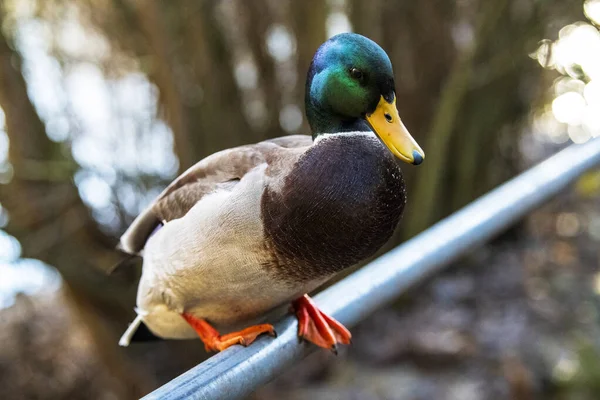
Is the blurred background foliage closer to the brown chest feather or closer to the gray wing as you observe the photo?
the gray wing

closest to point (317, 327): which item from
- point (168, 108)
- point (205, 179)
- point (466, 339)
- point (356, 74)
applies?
point (205, 179)

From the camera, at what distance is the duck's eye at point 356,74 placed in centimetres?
99

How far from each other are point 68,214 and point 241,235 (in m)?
1.75

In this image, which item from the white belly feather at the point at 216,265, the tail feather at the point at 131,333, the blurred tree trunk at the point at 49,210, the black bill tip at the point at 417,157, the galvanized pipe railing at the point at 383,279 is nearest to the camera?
the galvanized pipe railing at the point at 383,279

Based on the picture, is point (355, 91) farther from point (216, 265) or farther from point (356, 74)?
point (216, 265)

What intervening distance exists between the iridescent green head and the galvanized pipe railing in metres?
0.21

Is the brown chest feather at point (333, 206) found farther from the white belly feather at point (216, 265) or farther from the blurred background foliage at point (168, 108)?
the blurred background foliage at point (168, 108)

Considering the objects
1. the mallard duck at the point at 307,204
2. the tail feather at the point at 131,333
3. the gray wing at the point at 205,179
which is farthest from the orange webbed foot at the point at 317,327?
the tail feather at the point at 131,333

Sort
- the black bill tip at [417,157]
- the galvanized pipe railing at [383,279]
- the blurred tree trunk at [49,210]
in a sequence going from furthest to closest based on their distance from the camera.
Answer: the blurred tree trunk at [49,210]
the black bill tip at [417,157]
the galvanized pipe railing at [383,279]

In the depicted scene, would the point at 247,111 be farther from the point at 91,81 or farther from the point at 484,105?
the point at 484,105

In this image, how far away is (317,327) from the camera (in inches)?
43.2

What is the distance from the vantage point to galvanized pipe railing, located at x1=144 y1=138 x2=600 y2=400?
2.46 ft

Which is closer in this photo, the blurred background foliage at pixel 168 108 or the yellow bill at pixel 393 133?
the yellow bill at pixel 393 133

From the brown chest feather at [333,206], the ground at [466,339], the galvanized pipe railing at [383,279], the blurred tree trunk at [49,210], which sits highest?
the brown chest feather at [333,206]
